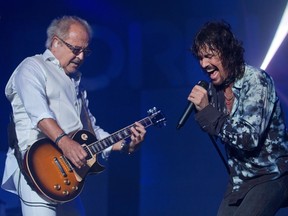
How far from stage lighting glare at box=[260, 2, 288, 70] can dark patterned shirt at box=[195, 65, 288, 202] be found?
67.3 inches

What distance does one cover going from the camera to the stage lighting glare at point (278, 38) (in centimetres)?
383

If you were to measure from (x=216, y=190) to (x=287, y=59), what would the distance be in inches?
43.0

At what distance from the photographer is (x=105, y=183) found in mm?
4219

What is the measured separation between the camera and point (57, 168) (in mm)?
2717

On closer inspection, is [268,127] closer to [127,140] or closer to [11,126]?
[127,140]

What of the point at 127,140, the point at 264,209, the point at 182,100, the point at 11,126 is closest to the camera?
the point at 264,209

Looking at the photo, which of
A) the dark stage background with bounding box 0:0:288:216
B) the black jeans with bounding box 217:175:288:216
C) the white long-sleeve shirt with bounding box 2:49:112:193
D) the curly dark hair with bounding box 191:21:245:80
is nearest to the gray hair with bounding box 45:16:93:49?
the white long-sleeve shirt with bounding box 2:49:112:193

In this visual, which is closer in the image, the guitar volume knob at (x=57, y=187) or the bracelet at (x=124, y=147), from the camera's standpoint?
the guitar volume knob at (x=57, y=187)

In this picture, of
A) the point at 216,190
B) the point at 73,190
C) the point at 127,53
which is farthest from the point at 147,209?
the point at 73,190

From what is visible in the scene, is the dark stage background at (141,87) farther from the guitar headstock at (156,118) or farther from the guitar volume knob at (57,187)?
the guitar volume knob at (57,187)

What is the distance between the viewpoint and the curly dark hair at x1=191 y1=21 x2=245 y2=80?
7.34 ft

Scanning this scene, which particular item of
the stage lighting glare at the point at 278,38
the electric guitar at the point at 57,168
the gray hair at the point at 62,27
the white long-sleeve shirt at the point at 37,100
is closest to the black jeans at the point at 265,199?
the electric guitar at the point at 57,168

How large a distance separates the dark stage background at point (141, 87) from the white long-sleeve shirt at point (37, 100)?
3.93 feet

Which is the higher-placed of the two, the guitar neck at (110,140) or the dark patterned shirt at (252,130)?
the dark patterned shirt at (252,130)
